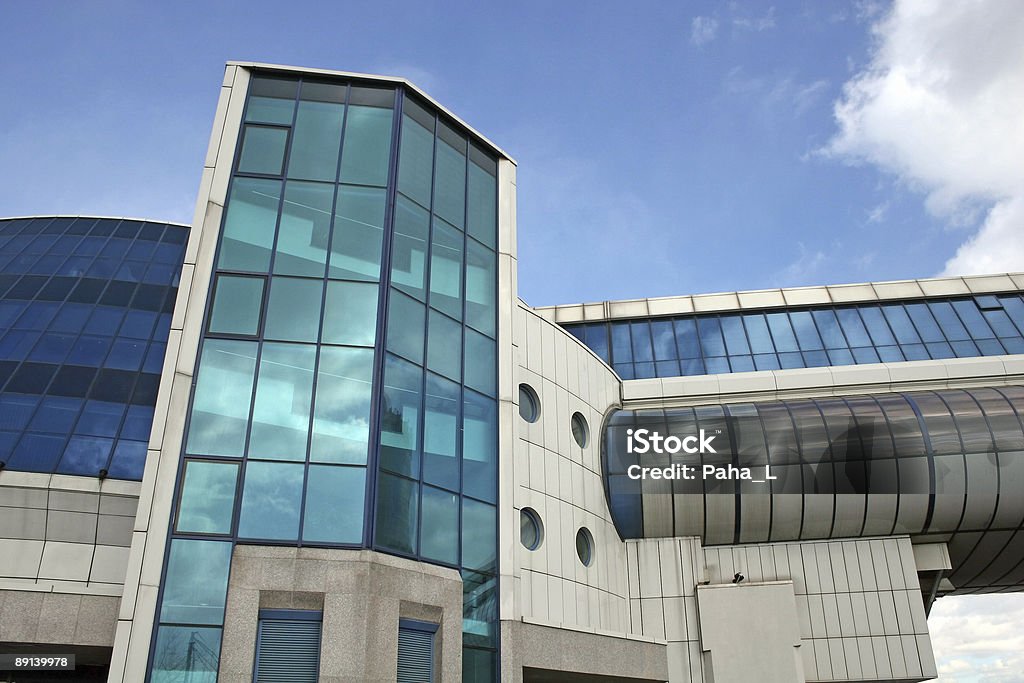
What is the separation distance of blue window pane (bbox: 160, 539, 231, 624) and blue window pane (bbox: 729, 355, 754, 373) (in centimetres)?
2211

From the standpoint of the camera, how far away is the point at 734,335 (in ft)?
112

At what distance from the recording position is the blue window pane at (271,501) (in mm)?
16234

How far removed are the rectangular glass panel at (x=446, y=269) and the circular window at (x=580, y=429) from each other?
6623 mm

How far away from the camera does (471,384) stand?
20.9m

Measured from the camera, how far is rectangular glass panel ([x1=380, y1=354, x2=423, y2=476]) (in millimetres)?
17969

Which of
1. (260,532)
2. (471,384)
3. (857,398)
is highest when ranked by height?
(857,398)

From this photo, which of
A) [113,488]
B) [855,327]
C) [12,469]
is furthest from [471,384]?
[855,327]

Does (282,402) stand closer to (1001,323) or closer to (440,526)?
(440,526)

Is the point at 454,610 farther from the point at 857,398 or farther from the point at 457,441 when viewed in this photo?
the point at 857,398

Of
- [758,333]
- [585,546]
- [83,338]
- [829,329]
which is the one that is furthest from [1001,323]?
[83,338]

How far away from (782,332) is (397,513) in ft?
71.4

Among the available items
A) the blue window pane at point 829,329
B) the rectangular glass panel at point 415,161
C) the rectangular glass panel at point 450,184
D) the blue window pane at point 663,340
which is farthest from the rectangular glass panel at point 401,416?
the blue window pane at point 829,329

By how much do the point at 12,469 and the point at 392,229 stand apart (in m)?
10.6

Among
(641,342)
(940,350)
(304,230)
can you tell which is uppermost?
(641,342)
